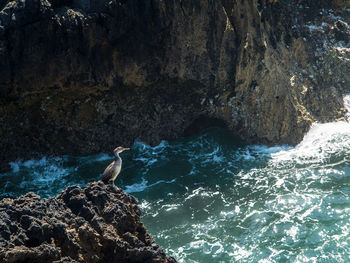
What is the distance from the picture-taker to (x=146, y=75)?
11.5 metres

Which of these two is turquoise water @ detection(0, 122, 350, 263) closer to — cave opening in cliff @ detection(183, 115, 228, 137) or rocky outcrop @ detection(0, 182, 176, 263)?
cave opening in cliff @ detection(183, 115, 228, 137)

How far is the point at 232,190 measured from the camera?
9.97m

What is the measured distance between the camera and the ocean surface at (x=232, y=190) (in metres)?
7.90

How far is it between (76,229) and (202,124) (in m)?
7.23

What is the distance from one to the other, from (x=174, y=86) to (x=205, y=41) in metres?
1.38

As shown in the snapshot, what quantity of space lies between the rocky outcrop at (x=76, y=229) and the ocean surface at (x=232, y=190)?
6.67ft

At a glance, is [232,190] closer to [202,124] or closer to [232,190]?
[232,190]

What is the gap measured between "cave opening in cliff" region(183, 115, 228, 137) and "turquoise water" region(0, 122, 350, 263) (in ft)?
0.53

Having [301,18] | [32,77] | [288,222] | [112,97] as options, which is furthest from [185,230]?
[301,18]

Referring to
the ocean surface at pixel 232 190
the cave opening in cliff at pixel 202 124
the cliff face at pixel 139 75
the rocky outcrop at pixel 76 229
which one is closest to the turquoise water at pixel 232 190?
the ocean surface at pixel 232 190

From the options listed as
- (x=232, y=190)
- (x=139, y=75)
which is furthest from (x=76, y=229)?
(x=139, y=75)

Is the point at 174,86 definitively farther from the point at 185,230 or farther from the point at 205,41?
the point at 185,230

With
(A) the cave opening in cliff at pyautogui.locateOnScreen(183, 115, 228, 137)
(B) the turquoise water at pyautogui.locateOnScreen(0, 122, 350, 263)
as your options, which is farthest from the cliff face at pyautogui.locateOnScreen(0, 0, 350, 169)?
(B) the turquoise water at pyautogui.locateOnScreen(0, 122, 350, 263)

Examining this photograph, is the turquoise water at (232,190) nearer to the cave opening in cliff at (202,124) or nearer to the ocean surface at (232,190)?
the ocean surface at (232,190)
